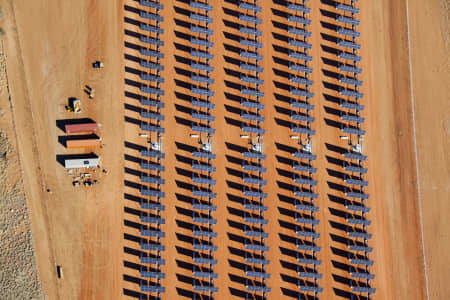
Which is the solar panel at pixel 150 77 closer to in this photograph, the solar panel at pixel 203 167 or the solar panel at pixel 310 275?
the solar panel at pixel 203 167

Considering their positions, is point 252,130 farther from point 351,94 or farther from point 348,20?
point 348,20

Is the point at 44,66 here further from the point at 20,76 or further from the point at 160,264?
the point at 160,264

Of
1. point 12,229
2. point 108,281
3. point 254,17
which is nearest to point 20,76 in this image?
point 12,229

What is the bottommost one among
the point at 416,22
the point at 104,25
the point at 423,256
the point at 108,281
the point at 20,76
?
the point at 108,281

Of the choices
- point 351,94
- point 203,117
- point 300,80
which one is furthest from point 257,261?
point 351,94

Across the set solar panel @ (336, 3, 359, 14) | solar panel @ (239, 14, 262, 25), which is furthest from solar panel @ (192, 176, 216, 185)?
solar panel @ (336, 3, 359, 14)
